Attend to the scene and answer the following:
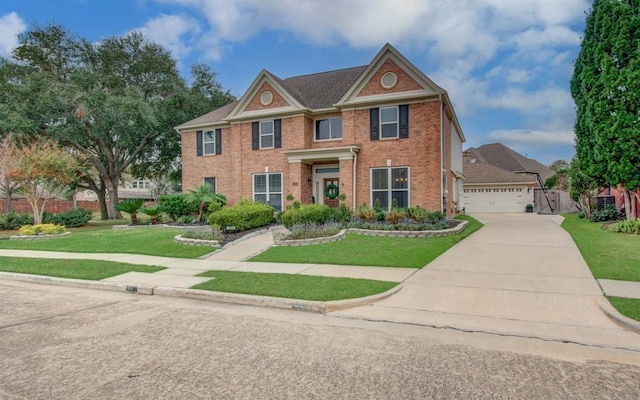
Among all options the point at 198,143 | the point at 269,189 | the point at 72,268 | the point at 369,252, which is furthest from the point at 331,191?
the point at 72,268

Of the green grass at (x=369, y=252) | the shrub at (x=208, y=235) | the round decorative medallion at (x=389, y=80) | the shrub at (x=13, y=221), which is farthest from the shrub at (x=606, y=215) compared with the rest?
the shrub at (x=13, y=221)

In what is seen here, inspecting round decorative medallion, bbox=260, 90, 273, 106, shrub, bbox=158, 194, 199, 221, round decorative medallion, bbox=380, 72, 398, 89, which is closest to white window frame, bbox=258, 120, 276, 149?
round decorative medallion, bbox=260, 90, 273, 106

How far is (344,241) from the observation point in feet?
42.2

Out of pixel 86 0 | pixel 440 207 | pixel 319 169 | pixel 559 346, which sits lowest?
pixel 559 346

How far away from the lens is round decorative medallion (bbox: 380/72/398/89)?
17.6 metres

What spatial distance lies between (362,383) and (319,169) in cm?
1690

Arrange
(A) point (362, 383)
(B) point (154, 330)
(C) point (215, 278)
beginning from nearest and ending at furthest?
(A) point (362, 383), (B) point (154, 330), (C) point (215, 278)

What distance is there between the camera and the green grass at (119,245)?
12570 mm

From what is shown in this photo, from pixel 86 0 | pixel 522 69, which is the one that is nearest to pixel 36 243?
pixel 86 0

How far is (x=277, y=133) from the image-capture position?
20.1 metres

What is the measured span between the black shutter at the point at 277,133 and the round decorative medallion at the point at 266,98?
1.07 metres

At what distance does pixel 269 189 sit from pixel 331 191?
11.3 feet

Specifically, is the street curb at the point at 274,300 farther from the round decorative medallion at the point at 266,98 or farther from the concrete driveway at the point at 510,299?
the round decorative medallion at the point at 266,98

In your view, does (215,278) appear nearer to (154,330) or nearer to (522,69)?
(154,330)
